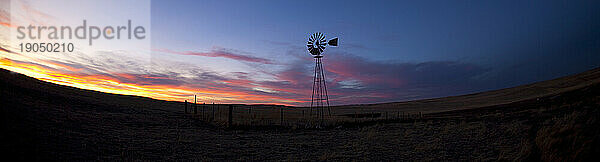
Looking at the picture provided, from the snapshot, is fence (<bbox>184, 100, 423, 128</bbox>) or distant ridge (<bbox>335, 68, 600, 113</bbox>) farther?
distant ridge (<bbox>335, 68, 600, 113</bbox>)

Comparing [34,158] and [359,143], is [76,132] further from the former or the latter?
[359,143]

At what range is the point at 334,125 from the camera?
2298 centimetres

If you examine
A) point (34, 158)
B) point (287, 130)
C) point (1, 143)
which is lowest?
point (287, 130)

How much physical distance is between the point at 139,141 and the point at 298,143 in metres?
7.67

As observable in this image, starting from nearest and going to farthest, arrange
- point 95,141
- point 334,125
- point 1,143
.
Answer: point 1,143 → point 95,141 → point 334,125

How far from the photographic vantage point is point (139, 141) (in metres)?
13.5

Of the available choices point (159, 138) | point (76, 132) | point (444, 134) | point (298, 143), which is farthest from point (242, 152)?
point (444, 134)

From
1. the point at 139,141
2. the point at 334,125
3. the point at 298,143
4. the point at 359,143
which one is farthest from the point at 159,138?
the point at 334,125

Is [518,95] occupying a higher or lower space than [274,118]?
higher

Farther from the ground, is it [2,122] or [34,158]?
[2,122]

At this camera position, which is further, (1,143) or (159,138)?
(159,138)

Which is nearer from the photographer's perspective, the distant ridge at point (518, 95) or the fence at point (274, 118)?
the fence at point (274, 118)

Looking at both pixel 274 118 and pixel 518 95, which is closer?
pixel 274 118

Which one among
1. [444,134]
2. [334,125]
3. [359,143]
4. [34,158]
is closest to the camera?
[34,158]
